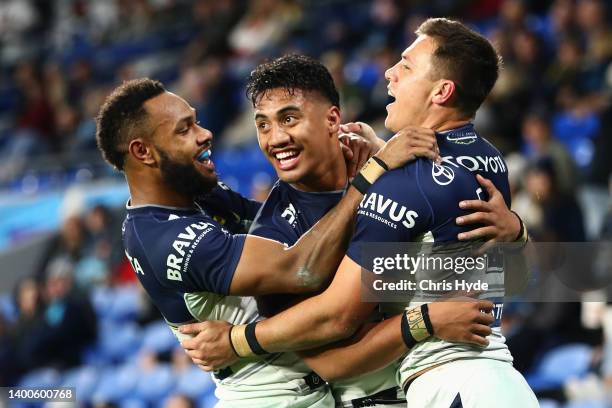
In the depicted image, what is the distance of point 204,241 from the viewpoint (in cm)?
390

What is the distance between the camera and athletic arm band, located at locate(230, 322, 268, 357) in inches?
151

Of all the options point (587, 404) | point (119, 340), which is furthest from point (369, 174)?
point (119, 340)

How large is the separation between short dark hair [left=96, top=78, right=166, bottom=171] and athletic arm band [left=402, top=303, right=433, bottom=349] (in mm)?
1412

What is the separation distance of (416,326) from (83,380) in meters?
6.68

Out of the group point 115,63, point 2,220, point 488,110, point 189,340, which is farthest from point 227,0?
point 189,340

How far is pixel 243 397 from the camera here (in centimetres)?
409

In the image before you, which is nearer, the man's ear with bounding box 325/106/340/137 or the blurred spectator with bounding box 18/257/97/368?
the man's ear with bounding box 325/106/340/137

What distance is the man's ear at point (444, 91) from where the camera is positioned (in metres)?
3.75

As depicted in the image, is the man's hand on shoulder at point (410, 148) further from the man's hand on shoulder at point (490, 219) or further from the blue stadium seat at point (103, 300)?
the blue stadium seat at point (103, 300)

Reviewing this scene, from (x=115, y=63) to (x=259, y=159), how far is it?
17.0ft

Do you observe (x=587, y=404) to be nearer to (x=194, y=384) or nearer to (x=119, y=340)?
(x=194, y=384)

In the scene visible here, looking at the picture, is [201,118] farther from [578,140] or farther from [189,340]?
[189,340]

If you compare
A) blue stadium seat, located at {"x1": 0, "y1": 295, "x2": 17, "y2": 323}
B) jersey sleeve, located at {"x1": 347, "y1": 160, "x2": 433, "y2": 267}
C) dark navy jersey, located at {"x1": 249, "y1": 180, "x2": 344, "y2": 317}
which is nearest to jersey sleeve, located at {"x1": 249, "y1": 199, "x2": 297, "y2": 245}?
dark navy jersey, located at {"x1": 249, "y1": 180, "x2": 344, "y2": 317}

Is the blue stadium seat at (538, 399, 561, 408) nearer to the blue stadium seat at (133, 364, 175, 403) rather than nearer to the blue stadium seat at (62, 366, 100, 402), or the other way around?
the blue stadium seat at (133, 364, 175, 403)
